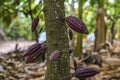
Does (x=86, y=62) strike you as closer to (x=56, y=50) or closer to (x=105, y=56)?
(x=105, y=56)

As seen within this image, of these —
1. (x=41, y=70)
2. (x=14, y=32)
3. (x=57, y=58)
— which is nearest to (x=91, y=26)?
(x=41, y=70)

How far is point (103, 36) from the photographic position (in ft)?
8.84

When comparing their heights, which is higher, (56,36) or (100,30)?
(56,36)

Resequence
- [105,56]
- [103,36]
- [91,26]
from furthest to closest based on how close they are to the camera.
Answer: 1. [91,26]
2. [103,36]
3. [105,56]

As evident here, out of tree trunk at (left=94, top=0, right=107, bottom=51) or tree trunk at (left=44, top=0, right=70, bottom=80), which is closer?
tree trunk at (left=44, top=0, right=70, bottom=80)

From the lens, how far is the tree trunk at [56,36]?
0.96 m

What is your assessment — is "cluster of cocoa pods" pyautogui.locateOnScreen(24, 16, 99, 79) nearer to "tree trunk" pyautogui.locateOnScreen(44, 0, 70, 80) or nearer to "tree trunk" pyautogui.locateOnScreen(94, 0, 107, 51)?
"tree trunk" pyautogui.locateOnScreen(44, 0, 70, 80)

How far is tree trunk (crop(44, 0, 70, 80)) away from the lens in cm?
96

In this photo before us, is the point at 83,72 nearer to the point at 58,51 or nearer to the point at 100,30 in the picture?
the point at 58,51

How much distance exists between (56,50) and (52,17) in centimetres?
9

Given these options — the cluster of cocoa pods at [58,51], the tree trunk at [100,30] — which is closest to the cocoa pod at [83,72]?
the cluster of cocoa pods at [58,51]

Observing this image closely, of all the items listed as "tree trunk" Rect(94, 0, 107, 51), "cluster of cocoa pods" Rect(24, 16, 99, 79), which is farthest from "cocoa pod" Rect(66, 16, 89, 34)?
"tree trunk" Rect(94, 0, 107, 51)

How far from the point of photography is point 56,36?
0.96 m

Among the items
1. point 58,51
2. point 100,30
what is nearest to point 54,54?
point 58,51
